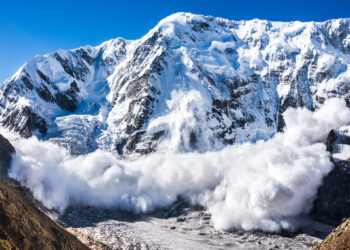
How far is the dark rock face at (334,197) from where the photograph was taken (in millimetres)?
159375

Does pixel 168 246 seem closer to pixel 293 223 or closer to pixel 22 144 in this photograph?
pixel 293 223

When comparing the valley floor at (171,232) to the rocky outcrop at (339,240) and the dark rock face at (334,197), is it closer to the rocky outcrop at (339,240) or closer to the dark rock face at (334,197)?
the dark rock face at (334,197)

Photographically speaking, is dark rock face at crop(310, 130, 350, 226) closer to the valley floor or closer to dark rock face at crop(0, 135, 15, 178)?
the valley floor

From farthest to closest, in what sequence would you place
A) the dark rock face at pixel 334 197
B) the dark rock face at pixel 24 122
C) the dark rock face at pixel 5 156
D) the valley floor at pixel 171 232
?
the dark rock face at pixel 24 122 < the dark rock face at pixel 334 197 < the dark rock face at pixel 5 156 < the valley floor at pixel 171 232

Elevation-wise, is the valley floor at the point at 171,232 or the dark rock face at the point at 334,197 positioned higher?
the dark rock face at the point at 334,197

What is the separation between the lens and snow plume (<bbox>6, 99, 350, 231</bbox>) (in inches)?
5891

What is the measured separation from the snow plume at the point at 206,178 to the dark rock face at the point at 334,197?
409cm

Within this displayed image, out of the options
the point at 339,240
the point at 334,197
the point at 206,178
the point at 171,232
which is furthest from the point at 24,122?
the point at 339,240

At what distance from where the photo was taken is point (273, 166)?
169m

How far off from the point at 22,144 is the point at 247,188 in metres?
112

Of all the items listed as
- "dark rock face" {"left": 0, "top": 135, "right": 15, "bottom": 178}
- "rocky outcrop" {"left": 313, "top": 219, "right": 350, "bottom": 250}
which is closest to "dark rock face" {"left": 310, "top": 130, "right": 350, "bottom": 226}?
"dark rock face" {"left": 0, "top": 135, "right": 15, "bottom": 178}

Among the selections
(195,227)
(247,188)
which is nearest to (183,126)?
(247,188)

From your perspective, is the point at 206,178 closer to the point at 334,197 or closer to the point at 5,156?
the point at 334,197

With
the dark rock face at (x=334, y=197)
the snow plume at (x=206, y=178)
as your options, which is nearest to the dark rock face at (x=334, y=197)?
the dark rock face at (x=334, y=197)
